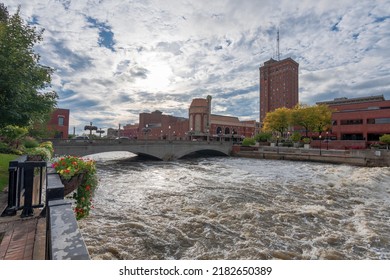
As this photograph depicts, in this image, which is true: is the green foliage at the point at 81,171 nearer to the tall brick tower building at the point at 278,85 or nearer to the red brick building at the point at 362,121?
the red brick building at the point at 362,121

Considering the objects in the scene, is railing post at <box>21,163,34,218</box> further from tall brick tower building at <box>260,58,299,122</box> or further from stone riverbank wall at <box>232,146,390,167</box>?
tall brick tower building at <box>260,58,299,122</box>

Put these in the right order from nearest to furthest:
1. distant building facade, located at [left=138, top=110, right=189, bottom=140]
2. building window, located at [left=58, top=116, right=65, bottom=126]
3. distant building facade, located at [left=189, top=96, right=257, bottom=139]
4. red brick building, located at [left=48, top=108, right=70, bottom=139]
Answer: red brick building, located at [left=48, top=108, right=70, bottom=139] < building window, located at [left=58, top=116, right=65, bottom=126] < distant building facade, located at [left=189, top=96, right=257, bottom=139] < distant building facade, located at [left=138, top=110, right=189, bottom=140]

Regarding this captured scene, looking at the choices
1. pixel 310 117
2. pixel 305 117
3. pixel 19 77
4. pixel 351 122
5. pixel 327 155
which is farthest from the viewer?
pixel 351 122

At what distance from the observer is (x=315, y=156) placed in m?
42.2

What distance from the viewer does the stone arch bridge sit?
98.6 ft

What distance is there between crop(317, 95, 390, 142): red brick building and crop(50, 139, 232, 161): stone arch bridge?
108ft

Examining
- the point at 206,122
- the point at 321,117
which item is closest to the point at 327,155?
the point at 321,117

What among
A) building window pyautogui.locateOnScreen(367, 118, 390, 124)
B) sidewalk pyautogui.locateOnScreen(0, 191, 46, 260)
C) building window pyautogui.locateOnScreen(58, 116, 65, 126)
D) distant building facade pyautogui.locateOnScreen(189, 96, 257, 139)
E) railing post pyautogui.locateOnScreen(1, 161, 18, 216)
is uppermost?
distant building facade pyautogui.locateOnScreen(189, 96, 257, 139)

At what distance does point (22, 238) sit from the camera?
4285 mm

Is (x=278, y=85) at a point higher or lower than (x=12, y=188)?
higher

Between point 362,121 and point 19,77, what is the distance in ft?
234

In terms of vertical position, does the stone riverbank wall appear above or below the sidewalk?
above

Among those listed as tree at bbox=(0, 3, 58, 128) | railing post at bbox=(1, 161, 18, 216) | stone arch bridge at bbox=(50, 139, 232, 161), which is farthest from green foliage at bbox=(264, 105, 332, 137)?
railing post at bbox=(1, 161, 18, 216)

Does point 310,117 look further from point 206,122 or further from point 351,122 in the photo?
point 206,122
